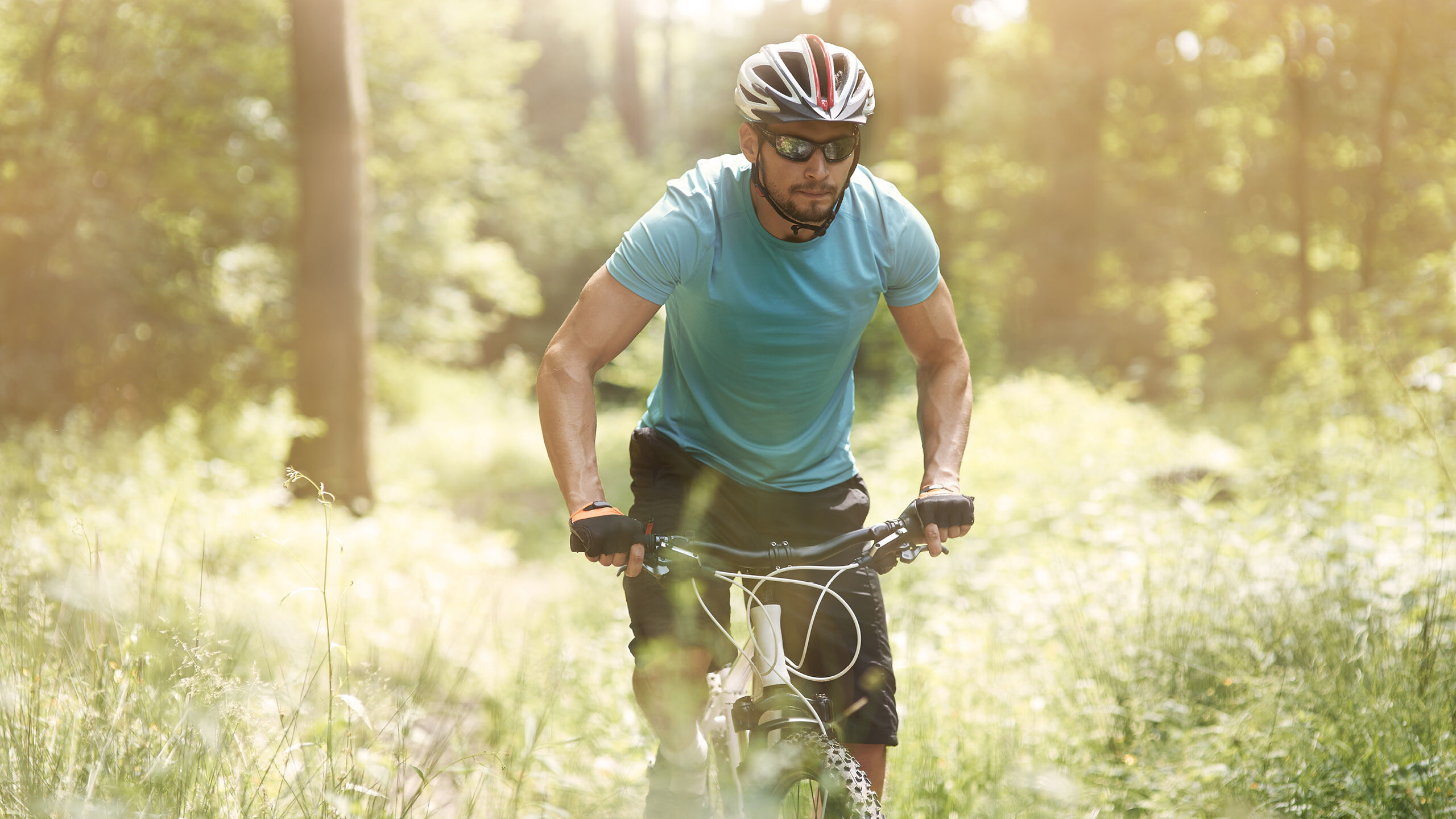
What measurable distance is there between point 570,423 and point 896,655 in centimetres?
255

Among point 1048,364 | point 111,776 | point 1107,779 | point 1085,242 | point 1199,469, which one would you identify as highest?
point 1085,242

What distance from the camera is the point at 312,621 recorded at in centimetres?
593

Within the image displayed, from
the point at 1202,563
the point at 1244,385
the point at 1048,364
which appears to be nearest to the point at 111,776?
the point at 1202,563

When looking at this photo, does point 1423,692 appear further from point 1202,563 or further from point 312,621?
point 312,621

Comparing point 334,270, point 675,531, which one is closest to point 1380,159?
point 334,270

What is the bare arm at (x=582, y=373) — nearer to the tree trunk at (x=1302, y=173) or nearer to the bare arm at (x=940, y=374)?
the bare arm at (x=940, y=374)

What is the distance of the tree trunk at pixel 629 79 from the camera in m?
30.2

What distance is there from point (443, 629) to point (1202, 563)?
4.17m

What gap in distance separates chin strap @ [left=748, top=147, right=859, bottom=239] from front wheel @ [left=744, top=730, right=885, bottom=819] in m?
1.31

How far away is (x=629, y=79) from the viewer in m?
30.2

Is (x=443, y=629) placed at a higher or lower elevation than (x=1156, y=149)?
lower

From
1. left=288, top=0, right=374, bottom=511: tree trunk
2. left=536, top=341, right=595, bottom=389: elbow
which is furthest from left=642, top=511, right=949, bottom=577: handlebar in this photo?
left=288, top=0, right=374, bottom=511: tree trunk

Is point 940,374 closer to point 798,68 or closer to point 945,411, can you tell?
point 945,411

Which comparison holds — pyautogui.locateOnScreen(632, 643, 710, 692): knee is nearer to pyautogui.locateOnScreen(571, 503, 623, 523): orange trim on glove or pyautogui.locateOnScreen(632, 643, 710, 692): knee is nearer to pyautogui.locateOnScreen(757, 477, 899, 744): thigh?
pyautogui.locateOnScreen(757, 477, 899, 744): thigh
